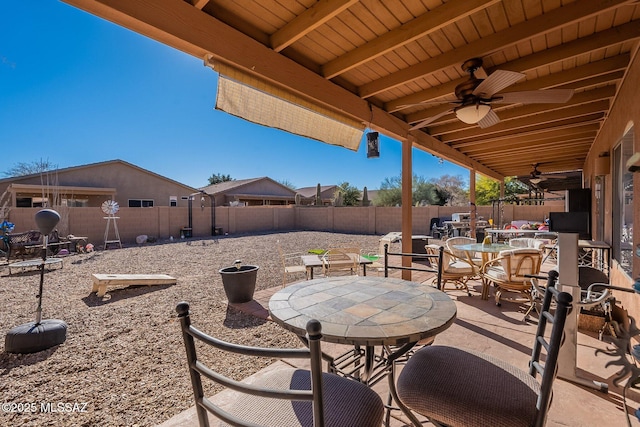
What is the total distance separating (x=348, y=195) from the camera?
25125mm

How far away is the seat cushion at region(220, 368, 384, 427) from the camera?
988mm

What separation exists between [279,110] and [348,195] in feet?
73.7

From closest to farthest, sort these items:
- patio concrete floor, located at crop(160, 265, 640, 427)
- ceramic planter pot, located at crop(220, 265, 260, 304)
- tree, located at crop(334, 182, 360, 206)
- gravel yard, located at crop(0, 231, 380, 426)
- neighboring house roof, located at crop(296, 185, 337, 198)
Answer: patio concrete floor, located at crop(160, 265, 640, 427), gravel yard, located at crop(0, 231, 380, 426), ceramic planter pot, located at crop(220, 265, 260, 304), tree, located at crop(334, 182, 360, 206), neighboring house roof, located at crop(296, 185, 337, 198)

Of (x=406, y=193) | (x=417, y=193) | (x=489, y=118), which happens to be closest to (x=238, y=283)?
(x=406, y=193)

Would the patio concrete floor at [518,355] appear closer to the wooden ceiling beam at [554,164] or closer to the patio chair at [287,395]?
→ the patio chair at [287,395]

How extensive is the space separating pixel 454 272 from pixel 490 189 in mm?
22302

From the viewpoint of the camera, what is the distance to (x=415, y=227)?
574 inches

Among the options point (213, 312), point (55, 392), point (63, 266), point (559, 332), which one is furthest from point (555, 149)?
point (63, 266)

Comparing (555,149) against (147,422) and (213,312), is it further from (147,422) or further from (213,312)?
(147,422)

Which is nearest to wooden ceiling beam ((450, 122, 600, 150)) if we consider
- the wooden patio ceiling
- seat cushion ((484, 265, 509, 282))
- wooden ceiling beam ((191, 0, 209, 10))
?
the wooden patio ceiling

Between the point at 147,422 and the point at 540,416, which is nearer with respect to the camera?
the point at 540,416

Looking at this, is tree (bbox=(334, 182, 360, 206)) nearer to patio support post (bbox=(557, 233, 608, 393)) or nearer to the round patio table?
patio support post (bbox=(557, 233, 608, 393))

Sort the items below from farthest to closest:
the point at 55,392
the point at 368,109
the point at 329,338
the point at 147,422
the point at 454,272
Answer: the point at 454,272 < the point at 368,109 < the point at 55,392 < the point at 147,422 < the point at 329,338

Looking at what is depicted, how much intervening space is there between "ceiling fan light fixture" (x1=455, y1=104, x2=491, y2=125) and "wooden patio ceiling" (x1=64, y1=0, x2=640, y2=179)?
35 centimetres
